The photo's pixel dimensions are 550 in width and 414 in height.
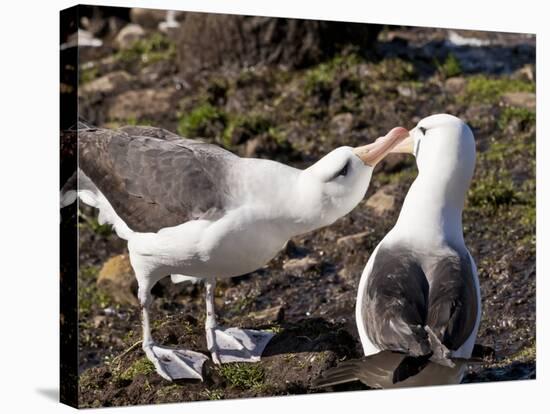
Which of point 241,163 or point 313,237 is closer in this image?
point 241,163

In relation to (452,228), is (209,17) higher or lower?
higher

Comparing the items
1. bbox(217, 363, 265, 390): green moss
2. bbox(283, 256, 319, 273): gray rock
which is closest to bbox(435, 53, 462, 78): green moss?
bbox(283, 256, 319, 273): gray rock

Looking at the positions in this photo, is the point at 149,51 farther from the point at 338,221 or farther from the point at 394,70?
the point at 338,221

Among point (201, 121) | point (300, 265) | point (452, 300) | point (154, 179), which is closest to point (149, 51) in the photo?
point (201, 121)

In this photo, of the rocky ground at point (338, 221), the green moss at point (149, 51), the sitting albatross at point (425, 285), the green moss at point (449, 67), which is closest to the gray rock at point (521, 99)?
the rocky ground at point (338, 221)

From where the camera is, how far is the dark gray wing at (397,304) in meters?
7.12

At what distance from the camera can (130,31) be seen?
10.9m

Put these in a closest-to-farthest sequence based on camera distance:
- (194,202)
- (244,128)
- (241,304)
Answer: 1. (194,202)
2. (241,304)
3. (244,128)

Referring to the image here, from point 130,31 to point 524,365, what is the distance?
211 inches

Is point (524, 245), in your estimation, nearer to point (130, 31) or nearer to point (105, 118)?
point (105, 118)

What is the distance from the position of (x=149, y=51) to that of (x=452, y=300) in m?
4.82

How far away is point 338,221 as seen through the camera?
8453mm

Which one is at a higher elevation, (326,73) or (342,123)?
(326,73)

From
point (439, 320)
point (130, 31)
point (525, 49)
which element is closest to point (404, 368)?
point (439, 320)
